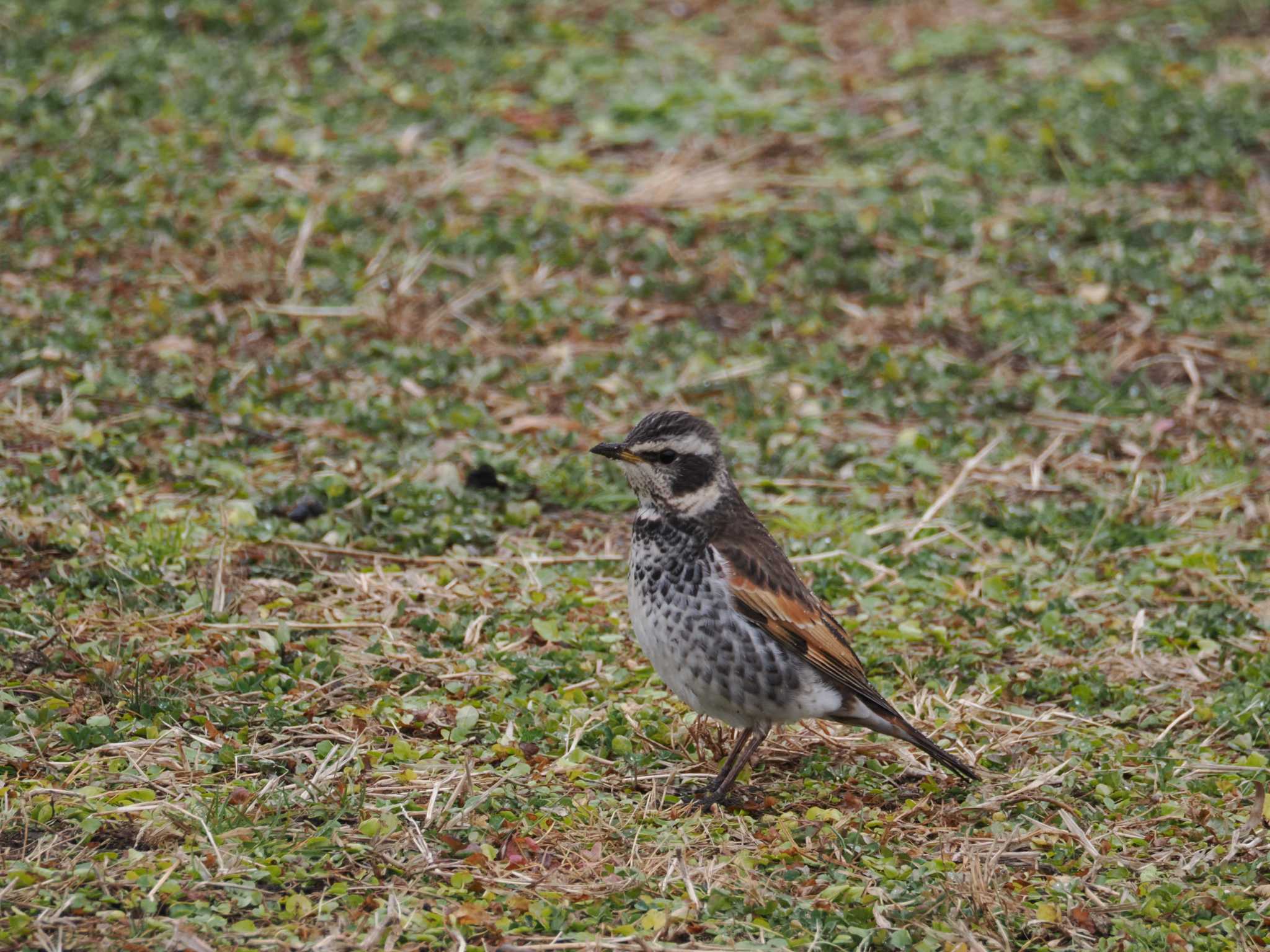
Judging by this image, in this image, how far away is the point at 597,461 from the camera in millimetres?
8266

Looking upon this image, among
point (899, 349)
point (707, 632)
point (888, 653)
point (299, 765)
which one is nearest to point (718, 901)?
point (707, 632)

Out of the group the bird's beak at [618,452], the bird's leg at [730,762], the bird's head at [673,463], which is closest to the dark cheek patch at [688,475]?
the bird's head at [673,463]

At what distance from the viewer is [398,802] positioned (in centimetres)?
520

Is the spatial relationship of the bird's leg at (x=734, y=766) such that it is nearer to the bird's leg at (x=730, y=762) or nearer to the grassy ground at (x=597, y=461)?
the bird's leg at (x=730, y=762)

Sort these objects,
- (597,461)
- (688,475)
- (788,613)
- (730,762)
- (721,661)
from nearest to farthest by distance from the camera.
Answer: (721,661)
(788,613)
(730,762)
(688,475)
(597,461)

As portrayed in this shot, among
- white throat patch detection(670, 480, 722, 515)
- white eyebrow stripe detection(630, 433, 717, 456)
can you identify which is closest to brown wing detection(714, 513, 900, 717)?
white throat patch detection(670, 480, 722, 515)

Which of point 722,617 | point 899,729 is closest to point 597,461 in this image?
point 722,617

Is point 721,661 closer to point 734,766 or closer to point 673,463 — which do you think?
point 734,766

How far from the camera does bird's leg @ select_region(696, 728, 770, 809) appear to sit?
5564mm

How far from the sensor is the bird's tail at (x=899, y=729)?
18.5ft

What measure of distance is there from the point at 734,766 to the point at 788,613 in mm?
633

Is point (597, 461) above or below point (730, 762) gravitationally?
above

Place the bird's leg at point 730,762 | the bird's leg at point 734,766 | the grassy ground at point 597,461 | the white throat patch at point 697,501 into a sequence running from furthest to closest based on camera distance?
the white throat patch at point 697,501 < the bird's leg at point 730,762 < the bird's leg at point 734,766 < the grassy ground at point 597,461

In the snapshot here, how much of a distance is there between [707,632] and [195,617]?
225 centimetres
